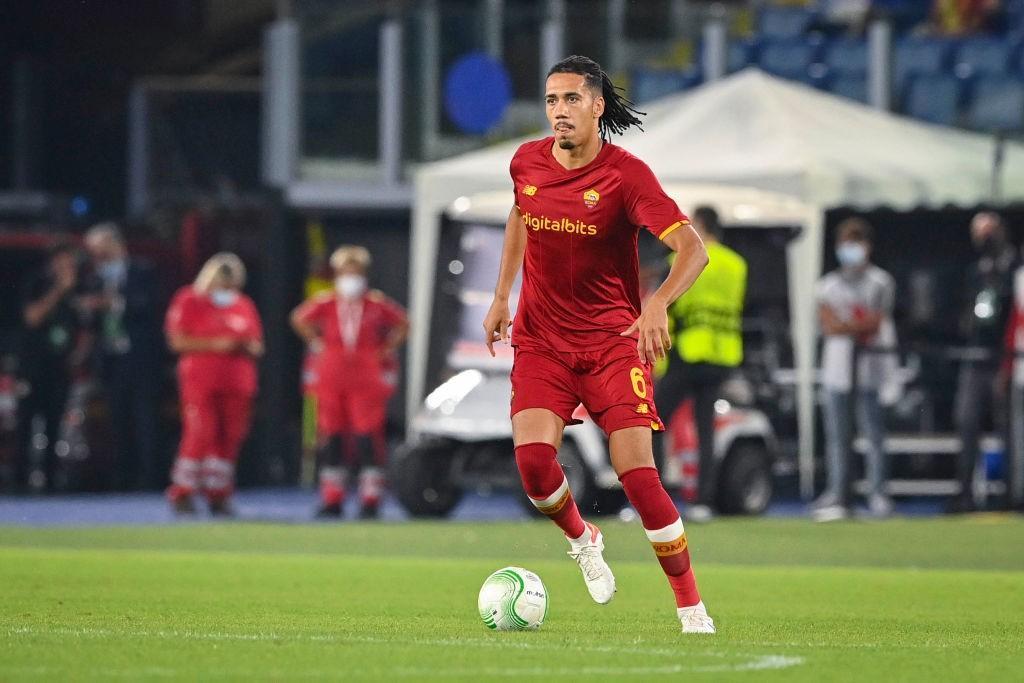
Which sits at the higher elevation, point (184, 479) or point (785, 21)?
point (785, 21)

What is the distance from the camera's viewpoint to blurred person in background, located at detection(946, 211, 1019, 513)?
16516 millimetres

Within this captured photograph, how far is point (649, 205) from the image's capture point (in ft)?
26.2

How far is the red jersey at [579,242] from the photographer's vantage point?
8094 millimetres

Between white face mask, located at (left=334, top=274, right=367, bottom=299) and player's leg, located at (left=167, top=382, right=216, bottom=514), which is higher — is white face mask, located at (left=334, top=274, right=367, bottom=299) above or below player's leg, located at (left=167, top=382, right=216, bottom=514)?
above

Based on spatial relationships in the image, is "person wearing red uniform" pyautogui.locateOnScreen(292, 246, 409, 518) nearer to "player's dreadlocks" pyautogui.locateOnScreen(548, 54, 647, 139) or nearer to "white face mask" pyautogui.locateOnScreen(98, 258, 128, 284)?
"white face mask" pyautogui.locateOnScreen(98, 258, 128, 284)

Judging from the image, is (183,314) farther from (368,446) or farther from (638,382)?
(638,382)

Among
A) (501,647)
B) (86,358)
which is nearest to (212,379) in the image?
(86,358)

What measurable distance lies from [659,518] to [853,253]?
913 centimetres

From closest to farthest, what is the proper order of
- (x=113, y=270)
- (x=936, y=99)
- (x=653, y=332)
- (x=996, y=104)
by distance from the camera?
(x=653, y=332)
(x=113, y=270)
(x=996, y=104)
(x=936, y=99)

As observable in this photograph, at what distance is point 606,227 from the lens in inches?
320

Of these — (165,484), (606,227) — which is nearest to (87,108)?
(165,484)

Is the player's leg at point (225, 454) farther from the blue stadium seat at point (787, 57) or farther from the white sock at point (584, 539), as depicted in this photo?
the white sock at point (584, 539)

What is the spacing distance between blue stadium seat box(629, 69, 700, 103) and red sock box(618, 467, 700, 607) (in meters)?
14.7

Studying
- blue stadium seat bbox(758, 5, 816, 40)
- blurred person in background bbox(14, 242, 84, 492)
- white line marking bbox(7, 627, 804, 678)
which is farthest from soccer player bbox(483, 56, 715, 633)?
blue stadium seat bbox(758, 5, 816, 40)
